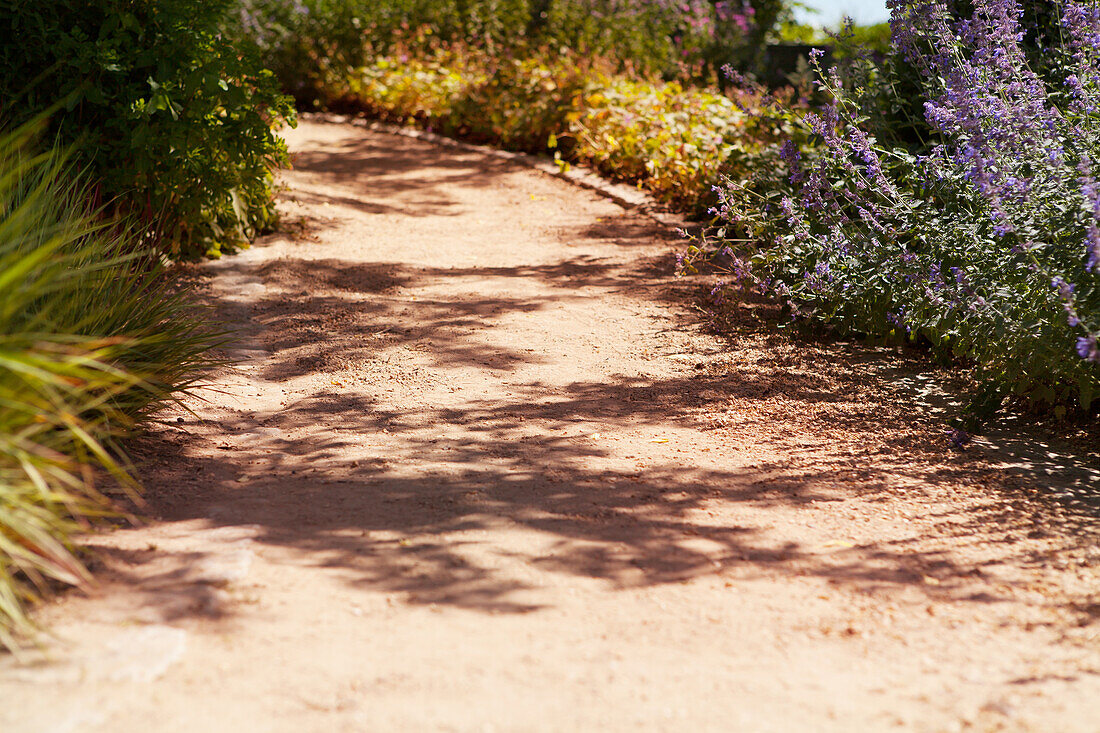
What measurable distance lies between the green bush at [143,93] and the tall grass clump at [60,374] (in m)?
0.67

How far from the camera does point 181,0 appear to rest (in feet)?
18.1

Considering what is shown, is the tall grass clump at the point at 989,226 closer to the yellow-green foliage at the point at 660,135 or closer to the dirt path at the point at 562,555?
the dirt path at the point at 562,555

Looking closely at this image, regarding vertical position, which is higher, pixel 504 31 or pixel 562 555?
pixel 504 31

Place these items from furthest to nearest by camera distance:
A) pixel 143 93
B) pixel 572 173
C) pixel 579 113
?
pixel 579 113
pixel 572 173
pixel 143 93

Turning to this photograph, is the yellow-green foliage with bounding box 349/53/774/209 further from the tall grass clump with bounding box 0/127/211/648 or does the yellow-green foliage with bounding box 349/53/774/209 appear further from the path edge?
the tall grass clump with bounding box 0/127/211/648

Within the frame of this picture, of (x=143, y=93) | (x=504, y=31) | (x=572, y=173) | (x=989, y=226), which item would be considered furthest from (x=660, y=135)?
(x=504, y=31)

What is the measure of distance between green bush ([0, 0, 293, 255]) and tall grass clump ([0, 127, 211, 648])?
673 mm

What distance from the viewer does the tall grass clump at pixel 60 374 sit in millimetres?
2463

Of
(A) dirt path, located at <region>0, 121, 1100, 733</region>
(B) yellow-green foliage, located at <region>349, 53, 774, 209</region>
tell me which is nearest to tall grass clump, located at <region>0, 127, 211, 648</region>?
(A) dirt path, located at <region>0, 121, 1100, 733</region>

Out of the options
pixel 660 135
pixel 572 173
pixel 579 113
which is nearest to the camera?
pixel 660 135

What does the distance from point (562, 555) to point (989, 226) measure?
233 centimetres

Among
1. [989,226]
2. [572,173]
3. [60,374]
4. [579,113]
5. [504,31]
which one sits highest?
[504,31]

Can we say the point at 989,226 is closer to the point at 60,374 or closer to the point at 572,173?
the point at 60,374

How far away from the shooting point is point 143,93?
5590 millimetres
